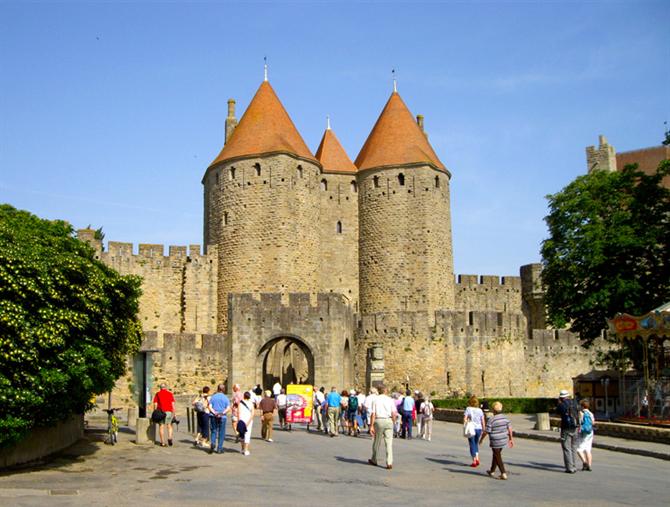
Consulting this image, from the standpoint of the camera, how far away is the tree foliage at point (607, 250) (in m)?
30.0

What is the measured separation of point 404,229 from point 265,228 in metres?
7.25

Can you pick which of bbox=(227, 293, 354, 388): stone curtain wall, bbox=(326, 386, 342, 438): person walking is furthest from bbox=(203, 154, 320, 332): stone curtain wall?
bbox=(326, 386, 342, 438): person walking

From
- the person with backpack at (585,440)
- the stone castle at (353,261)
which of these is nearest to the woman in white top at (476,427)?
the person with backpack at (585,440)

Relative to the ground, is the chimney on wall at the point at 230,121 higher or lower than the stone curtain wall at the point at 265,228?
higher

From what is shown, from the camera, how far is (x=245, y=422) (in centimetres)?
1736

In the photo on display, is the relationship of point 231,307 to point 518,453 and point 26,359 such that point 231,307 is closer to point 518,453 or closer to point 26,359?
point 518,453

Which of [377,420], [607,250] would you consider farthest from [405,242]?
[377,420]

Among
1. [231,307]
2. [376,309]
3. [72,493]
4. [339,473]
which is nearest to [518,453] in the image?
[339,473]

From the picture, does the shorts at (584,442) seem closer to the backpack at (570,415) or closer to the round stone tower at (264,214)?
the backpack at (570,415)

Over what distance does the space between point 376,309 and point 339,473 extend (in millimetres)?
28404

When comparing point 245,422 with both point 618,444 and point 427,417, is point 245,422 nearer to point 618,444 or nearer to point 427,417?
point 427,417

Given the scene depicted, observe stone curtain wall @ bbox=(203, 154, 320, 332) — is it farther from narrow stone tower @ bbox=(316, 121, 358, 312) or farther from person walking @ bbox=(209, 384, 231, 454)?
person walking @ bbox=(209, 384, 231, 454)

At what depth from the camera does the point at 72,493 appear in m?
12.3

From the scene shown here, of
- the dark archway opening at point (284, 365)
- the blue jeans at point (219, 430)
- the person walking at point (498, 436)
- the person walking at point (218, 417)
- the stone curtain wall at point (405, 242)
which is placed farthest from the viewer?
the stone curtain wall at point (405, 242)
